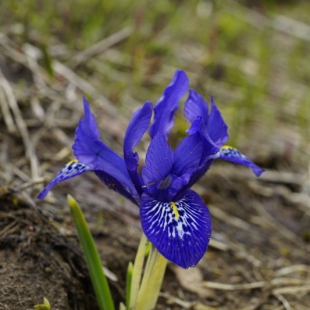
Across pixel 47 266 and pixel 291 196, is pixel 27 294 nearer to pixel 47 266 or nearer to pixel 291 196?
pixel 47 266

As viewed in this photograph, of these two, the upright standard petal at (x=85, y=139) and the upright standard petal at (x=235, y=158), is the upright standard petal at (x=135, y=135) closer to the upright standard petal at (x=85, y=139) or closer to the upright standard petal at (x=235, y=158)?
the upright standard petal at (x=85, y=139)

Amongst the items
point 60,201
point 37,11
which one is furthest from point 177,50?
point 60,201

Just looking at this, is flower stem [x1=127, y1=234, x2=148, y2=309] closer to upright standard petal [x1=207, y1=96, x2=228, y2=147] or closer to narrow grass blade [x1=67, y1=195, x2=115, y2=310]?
narrow grass blade [x1=67, y1=195, x2=115, y2=310]

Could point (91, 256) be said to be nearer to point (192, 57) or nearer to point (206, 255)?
point (206, 255)

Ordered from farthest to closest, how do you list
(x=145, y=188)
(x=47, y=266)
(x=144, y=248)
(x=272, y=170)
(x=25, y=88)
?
(x=272, y=170)
(x=25, y=88)
(x=47, y=266)
(x=144, y=248)
(x=145, y=188)

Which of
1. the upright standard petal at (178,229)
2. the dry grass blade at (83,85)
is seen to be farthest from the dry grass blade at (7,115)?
the upright standard petal at (178,229)

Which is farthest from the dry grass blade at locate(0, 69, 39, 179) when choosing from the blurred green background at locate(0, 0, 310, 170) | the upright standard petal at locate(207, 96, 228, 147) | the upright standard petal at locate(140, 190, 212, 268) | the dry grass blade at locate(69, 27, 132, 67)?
the upright standard petal at locate(140, 190, 212, 268)
